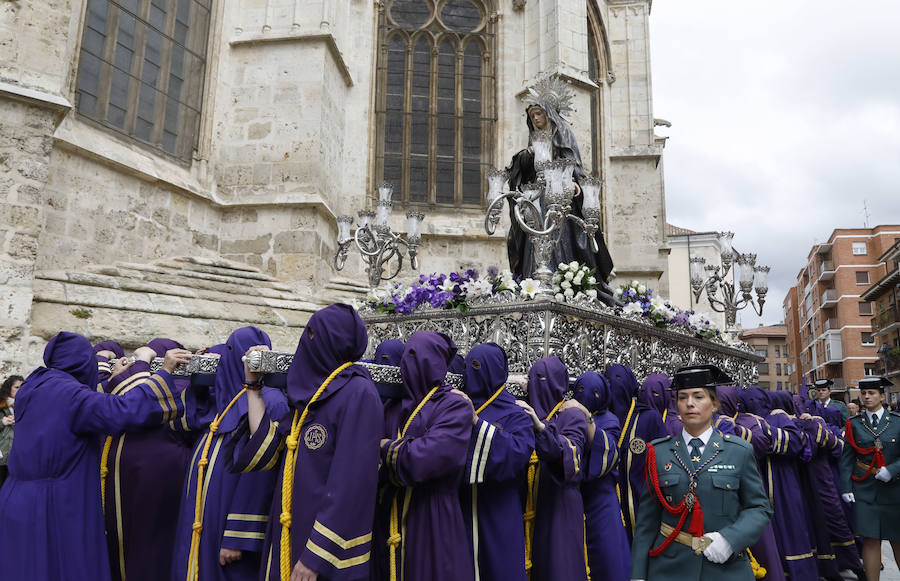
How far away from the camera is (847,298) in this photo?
2133 inches

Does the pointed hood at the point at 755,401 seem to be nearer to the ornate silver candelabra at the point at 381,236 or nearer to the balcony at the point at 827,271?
the ornate silver candelabra at the point at 381,236

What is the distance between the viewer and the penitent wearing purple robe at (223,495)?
118 inches

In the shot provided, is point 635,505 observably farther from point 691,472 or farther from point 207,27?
point 207,27

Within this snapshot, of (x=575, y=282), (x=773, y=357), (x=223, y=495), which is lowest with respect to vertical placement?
(x=223, y=495)

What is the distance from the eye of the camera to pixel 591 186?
23.7 ft

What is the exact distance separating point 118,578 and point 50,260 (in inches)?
284

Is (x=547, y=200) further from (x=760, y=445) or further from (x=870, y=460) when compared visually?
(x=870, y=460)

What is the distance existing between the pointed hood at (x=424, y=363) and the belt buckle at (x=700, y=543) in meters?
1.30

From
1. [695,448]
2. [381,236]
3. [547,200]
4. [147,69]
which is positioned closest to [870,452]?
[547,200]

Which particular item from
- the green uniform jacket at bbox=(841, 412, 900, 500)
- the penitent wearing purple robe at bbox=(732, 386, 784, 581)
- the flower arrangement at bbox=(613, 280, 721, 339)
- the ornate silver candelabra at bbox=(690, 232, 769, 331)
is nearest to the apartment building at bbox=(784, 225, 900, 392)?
the ornate silver candelabra at bbox=(690, 232, 769, 331)

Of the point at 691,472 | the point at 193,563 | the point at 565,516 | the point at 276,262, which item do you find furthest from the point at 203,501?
the point at 276,262

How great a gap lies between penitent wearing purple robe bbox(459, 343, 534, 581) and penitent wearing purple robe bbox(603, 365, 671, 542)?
132 centimetres

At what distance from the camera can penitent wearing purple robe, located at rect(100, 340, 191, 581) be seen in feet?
12.4

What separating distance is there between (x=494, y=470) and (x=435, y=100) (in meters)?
14.0
